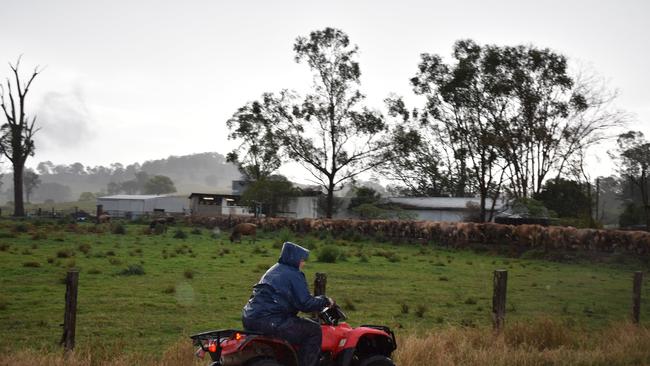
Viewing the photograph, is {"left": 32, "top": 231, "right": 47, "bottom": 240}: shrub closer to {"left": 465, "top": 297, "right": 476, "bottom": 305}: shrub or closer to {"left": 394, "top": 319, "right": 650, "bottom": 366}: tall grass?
{"left": 465, "top": 297, "right": 476, "bottom": 305}: shrub

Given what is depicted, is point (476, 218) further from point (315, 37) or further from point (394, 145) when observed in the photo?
point (315, 37)

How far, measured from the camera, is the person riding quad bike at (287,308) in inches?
249

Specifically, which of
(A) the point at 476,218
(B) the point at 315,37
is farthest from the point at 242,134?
(A) the point at 476,218

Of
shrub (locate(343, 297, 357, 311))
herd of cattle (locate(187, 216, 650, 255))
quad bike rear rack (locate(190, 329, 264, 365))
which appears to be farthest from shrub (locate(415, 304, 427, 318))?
herd of cattle (locate(187, 216, 650, 255))

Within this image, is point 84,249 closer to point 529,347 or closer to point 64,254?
point 64,254

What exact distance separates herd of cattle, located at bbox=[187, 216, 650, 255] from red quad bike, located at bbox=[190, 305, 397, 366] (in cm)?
2806

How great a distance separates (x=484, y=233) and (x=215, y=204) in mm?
49057

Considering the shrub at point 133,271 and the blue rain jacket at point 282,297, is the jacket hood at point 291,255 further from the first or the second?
the shrub at point 133,271

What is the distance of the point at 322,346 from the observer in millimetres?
6742

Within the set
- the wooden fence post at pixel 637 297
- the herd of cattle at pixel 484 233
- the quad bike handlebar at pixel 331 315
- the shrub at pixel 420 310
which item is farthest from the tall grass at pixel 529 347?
the herd of cattle at pixel 484 233

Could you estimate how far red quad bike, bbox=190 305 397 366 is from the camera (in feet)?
20.3

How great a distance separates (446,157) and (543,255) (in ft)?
127

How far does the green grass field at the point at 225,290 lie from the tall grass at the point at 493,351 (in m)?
1.48

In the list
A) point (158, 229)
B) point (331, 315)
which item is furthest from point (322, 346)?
point (158, 229)
